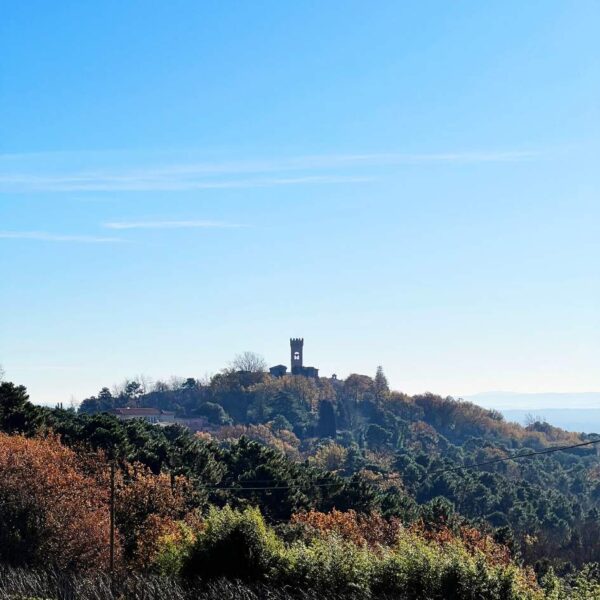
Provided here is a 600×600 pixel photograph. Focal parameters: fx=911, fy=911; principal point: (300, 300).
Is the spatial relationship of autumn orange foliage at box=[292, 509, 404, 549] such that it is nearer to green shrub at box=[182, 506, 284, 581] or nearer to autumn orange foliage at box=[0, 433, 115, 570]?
autumn orange foliage at box=[0, 433, 115, 570]

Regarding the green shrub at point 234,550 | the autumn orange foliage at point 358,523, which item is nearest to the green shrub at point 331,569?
the green shrub at point 234,550

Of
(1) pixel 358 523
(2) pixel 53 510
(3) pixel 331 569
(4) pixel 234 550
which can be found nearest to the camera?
(3) pixel 331 569

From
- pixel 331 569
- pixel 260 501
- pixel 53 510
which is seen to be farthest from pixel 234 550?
pixel 260 501

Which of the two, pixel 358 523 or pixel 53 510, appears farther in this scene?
pixel 358 523

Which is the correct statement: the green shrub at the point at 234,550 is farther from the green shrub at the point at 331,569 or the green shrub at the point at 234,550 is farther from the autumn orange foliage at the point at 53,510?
the autumn orange foliage at the point at 53,510

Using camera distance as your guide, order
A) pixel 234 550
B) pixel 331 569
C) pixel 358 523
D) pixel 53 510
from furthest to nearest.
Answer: pixel 358 523 → pixel 53 510 → pixel 234 550 → pixel 331 569

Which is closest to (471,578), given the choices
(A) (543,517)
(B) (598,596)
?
(B) (598,596)

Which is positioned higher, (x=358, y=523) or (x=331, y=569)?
(x=331, y=569)

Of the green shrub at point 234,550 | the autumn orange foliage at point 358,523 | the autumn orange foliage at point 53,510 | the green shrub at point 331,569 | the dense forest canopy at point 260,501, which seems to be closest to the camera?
the green shrub at point 331,569

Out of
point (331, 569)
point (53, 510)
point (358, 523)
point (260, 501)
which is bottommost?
point (358, 523)

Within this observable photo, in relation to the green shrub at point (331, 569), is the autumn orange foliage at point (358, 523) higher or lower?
Answer: lower

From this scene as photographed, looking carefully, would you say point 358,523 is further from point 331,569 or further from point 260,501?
point 331,569

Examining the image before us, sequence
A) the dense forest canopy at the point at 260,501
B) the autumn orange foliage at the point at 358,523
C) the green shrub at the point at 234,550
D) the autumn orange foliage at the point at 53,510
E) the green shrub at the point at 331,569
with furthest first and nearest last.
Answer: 1. the autumn orange foliage at the point at 358,523
2. the autumn orange foliage at the point at 53,510
3. the dense forest canopy at the point at 260,501
4. the green shrub at the point at 234,550
5. the green shrub at the point at 331,569

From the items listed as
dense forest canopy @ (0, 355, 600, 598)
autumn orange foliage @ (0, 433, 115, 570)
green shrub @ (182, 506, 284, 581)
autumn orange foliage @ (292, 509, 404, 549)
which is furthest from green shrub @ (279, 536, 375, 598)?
autumn orange foliage @ (292, 509, 404, 549)
